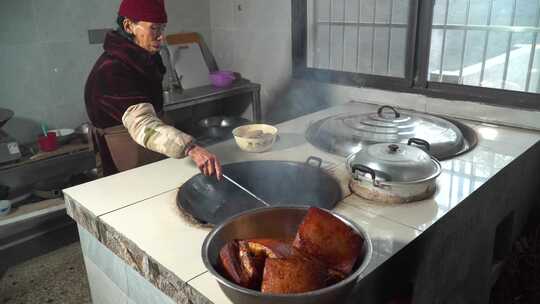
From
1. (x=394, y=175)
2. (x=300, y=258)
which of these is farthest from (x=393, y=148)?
(x=300, y=258)

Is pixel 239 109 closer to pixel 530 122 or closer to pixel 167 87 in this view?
pixel 167 87

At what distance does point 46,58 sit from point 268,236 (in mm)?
2191

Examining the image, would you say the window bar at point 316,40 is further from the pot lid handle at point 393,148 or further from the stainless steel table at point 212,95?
the pot lid handle at point 393,148

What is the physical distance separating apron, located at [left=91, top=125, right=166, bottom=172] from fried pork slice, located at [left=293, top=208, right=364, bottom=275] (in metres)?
1.12

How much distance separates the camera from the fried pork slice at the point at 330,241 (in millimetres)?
812

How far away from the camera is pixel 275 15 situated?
2705 mm

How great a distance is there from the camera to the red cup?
242 centimetres

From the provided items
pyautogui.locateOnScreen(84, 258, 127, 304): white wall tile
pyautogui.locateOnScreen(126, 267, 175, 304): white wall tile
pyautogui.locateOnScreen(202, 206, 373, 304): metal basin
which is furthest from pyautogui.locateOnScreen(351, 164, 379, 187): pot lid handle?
pyautogui.locateOnScreen(84, 258, 127, 304): white wall tile

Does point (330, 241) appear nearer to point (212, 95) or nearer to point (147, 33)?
point (147, 33)

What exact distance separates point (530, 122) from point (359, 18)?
1.03 metres

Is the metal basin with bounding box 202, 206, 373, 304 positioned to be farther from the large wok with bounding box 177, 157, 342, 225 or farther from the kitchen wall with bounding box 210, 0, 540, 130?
the kitchen wall with bounding box 210, 0, 540, 130

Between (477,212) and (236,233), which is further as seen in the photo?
(477,212)

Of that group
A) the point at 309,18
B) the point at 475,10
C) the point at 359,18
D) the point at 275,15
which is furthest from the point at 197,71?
the point at 475,10

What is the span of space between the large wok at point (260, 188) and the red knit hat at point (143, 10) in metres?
0.60
